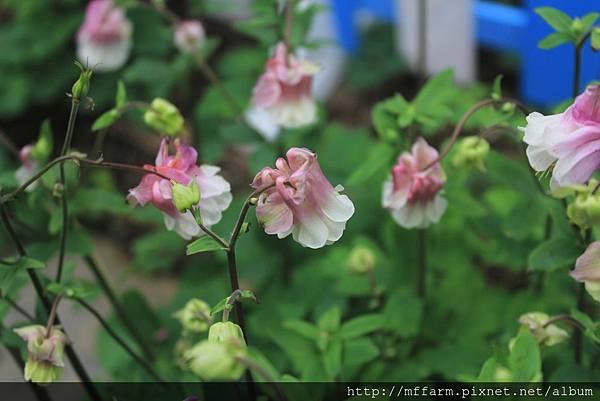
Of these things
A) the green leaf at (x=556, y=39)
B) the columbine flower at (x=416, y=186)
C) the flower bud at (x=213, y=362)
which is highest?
the green leaf at (x=556, y=39)

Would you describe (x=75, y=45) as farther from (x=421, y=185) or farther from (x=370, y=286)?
(x=421, y=185)

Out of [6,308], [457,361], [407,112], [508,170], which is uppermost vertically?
[407,112]

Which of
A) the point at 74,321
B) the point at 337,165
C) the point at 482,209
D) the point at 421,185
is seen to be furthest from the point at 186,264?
the point at 421,185

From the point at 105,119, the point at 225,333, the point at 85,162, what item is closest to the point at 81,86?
the point at 85,162

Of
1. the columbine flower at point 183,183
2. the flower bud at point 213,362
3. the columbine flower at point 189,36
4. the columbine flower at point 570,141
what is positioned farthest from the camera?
the columbine flower at point 189,36

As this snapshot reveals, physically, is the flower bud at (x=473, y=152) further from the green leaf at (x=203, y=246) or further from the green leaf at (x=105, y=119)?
the green leaf at (x=105, y=119)

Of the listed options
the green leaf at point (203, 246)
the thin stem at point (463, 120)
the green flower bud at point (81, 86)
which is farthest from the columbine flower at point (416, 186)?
the green flower bud at point (81, 86)
